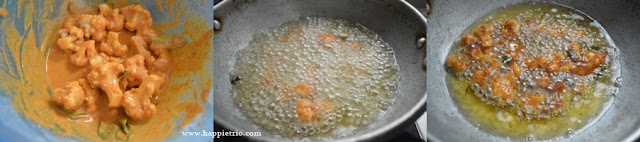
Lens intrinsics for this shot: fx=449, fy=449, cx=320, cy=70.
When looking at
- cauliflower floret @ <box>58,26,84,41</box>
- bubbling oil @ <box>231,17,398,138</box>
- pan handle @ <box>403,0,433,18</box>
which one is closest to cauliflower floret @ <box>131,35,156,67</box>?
cauliflower floret @ <box>58,26,84,41</box>

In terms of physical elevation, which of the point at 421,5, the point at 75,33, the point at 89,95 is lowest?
the point at 89,95

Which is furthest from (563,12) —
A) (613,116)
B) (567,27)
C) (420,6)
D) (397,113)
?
(397,113)

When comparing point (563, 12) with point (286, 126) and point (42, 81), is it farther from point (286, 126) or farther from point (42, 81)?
point (42, 81)

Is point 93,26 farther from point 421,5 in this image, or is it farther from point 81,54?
point 421,5

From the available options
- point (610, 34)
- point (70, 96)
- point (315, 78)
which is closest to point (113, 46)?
point (70, 96)

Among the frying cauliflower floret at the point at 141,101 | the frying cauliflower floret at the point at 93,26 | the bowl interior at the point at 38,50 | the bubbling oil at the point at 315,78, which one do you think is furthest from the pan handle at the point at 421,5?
the frying cauliflower floret at the point at 93,26

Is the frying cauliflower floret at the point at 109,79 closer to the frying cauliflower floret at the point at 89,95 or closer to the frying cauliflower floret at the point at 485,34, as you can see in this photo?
the frying cauliflower floret at the point at 89,95
